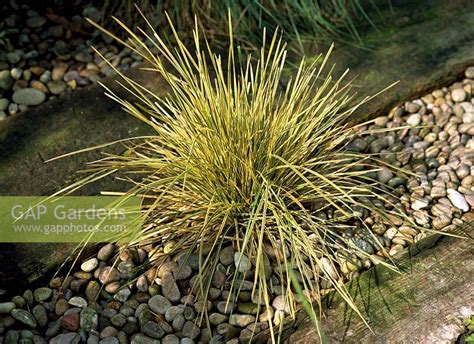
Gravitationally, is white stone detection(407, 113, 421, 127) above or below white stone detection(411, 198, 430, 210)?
above

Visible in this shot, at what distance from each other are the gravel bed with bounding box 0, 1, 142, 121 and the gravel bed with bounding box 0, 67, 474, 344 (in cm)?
91

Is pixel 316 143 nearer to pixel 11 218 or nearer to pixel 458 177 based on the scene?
pixel 458 177

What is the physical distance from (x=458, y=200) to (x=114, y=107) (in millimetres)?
1320

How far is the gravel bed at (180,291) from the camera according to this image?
1986 millimetres

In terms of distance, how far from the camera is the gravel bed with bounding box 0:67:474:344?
199 cm

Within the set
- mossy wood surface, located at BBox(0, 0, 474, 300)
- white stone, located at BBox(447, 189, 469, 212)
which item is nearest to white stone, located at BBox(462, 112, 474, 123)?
mossy wood surface, located at BBox(0, 0, 474, 300)

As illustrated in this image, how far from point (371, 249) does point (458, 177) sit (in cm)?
49

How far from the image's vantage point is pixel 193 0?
9.78 ft

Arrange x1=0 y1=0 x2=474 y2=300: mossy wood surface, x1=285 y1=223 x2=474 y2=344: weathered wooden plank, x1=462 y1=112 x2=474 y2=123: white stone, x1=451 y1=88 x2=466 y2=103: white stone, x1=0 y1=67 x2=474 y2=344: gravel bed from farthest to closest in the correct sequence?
1. x1=451 y1=88 x2=466 y2=103: white stone
2. x1=462 y1=112 x2=474 y2=123: white stone
3. x1=0 y1=0 x2=474 y2=300: mossy wood surface
4. x1=0 y1=67 x2=474 y2=344: gravel bed
5. x1=285 y1=223 x2=474 y2=344: weathered wooden plank

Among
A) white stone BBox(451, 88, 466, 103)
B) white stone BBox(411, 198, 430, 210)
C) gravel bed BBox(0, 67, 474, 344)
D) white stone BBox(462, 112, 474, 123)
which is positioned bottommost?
gravel bed BBox(0, 67, 474, 344)

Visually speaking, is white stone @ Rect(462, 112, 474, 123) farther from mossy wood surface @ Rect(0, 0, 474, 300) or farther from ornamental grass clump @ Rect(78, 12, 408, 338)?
ornamental grass clump @ Rect(78, 12, 408, 338)

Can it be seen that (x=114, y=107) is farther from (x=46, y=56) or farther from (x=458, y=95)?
(x=458, y=95)

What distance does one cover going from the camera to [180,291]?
2.10m

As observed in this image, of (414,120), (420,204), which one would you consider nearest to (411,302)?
(420,204)
